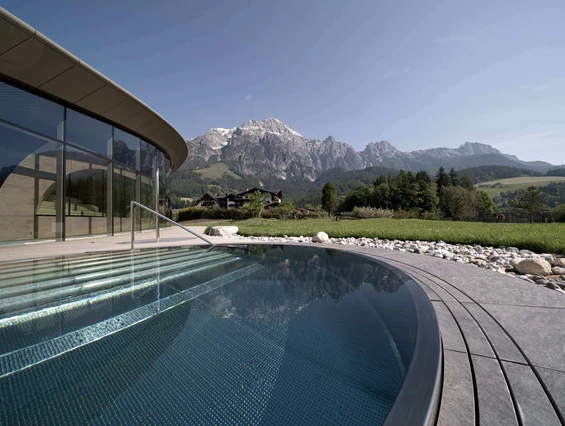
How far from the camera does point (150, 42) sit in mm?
13578

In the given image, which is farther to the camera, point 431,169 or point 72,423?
point 431,169

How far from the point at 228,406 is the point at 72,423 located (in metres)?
0.53

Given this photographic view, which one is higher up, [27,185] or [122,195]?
[27,185]

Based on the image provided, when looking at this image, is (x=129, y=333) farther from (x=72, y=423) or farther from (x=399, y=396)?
(x=399, y=396)

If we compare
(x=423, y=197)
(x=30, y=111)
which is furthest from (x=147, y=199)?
(x=423, y=197)

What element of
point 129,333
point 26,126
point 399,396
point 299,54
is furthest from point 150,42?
point 399,396

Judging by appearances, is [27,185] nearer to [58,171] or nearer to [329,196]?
[58,171]

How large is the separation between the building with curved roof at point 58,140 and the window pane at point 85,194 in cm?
3

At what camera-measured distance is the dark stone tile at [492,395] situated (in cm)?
87

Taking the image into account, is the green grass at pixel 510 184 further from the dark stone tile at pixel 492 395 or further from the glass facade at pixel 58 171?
the dark stone tile at pixel 492 395

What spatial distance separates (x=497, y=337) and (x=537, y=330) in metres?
0.34

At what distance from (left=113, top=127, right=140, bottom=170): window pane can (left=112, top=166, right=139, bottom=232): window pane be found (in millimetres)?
374

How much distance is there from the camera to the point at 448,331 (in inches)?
61.2

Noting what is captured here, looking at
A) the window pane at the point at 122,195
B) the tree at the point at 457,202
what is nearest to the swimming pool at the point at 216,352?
the window pane at the point at 122,195
